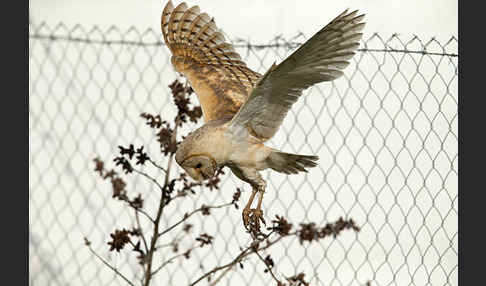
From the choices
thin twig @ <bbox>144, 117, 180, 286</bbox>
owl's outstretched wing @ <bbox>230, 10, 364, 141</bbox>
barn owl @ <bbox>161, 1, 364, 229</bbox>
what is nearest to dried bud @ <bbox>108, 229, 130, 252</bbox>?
thin twig @ <bbox>144, 117, 180, 286</bbox>

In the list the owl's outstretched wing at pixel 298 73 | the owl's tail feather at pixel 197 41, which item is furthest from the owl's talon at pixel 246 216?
the owl's tail feather at pixel 197 41

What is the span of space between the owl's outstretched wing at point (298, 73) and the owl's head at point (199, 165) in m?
0.09

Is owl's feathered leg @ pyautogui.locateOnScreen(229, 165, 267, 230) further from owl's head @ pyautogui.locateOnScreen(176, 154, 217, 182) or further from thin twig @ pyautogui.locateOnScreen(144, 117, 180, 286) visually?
thin twig @ pyautogui.locateOnScreen(144, 117, 180, 286)

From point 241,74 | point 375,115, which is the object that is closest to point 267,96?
point 241,74

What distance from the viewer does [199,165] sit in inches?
40.8

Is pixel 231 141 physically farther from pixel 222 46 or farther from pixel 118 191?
pixel 118 191

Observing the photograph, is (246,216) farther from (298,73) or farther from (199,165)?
(298,73)

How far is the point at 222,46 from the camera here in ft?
4.42

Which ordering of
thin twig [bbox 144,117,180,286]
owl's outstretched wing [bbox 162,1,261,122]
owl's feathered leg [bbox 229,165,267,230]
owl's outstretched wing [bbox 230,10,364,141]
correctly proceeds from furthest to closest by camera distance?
thin twig [bbox 144,117,180,286] → owl's outstretched wing [bbox 162,1,261,122] → owl's feathered leg [bbox 229,165,267,230] → owl's outstretched wing [bbox 230,10,364,141]

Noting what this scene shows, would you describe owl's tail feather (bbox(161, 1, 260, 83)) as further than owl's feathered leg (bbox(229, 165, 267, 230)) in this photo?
→ Yes

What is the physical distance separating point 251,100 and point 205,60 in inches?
12.2

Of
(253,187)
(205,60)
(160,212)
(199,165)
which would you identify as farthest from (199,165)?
(160,212)

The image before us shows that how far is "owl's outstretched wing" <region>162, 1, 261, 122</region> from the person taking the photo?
128cm

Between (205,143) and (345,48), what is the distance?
25 cm
